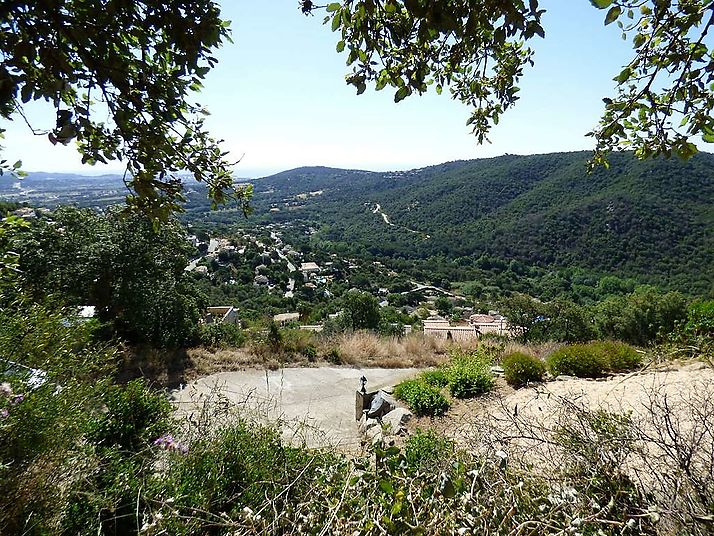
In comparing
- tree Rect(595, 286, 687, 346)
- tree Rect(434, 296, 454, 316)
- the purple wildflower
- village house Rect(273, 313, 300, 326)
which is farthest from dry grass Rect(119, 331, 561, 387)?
tree Rect(434, 296, 454, 316)

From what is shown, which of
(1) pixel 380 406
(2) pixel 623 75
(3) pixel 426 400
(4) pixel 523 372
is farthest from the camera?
(4) pixel 523 372

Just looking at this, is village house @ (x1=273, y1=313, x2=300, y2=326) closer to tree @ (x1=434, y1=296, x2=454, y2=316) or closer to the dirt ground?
the dirt ground

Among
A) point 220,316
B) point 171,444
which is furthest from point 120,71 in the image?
point 220,316

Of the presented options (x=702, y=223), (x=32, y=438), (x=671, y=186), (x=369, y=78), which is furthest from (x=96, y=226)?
(x=671, y=186)

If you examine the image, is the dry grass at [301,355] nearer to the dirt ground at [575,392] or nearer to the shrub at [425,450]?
the dirt ground at [575,392]

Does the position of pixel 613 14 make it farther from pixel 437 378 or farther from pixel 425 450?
pixel 437 378

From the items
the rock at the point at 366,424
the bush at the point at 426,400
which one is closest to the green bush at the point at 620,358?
the bush at the point at 426,400
